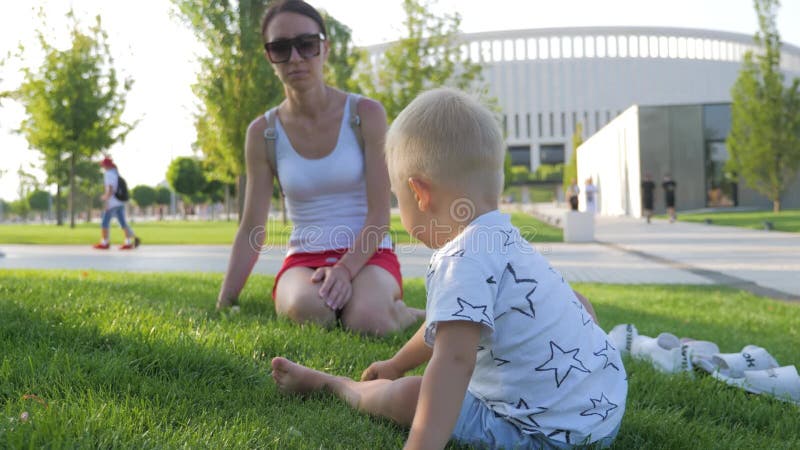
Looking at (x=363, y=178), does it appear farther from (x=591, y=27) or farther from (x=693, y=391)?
(x=591, y=27)

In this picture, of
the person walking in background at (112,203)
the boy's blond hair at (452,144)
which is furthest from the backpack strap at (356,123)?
the person walking in background at (112,203)

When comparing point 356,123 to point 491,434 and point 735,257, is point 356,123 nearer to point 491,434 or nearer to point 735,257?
point 491,434

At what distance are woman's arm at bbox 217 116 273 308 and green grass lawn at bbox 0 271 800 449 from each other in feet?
0.66

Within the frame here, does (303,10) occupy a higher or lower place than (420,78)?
lower

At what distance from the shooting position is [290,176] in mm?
3764

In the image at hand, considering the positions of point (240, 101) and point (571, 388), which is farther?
point (240, 101)

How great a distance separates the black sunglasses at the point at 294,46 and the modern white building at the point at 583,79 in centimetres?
7741

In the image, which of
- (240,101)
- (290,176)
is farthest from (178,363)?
(240,101)

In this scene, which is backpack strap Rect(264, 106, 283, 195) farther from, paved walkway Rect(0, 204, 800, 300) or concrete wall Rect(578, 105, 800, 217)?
concrete wall Rect(578, 105, 800, 217)

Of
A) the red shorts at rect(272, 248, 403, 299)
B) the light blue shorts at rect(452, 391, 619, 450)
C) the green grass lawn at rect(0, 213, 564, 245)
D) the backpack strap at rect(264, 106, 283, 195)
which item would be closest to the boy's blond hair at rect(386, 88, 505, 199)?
the light blue shorts at rect(452, 391, 619, 450)

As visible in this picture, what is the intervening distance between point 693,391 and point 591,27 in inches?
3364

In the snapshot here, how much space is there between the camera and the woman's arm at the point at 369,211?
3363 mm

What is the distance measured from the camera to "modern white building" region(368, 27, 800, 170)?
79.8 m

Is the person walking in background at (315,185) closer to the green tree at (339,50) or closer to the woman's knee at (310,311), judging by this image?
the woman's knee at (310,311)
